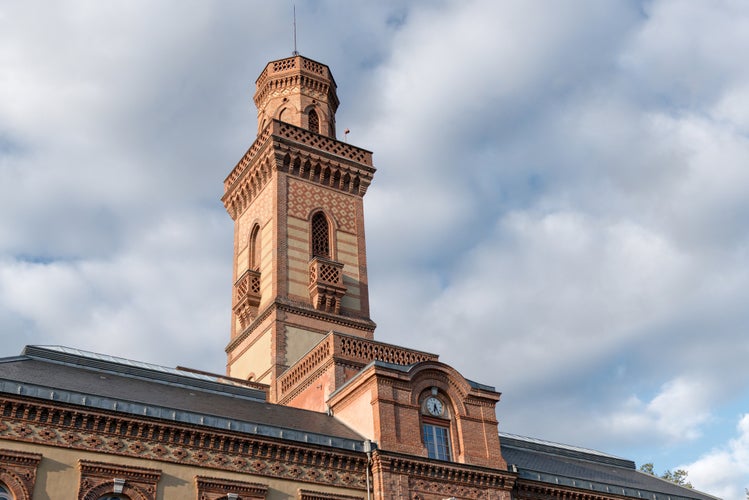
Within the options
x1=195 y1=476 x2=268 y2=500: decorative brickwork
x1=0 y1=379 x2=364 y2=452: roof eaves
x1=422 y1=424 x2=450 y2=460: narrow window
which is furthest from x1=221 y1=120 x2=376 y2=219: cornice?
x1=195 y1=476 x2=268 y2=500: decorative brickwork

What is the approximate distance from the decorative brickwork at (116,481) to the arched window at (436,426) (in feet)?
32.0

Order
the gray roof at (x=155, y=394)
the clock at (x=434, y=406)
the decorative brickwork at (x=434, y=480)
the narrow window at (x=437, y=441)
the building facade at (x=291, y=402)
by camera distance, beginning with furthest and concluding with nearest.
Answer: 1. the clock at (x=434, y=406)
2. the narrow window at (x=437, y=441)
3. the decorative brickwork at (x=434, y=480)
4. the gray roof at (x=155, y=394)
5. the building facade at (x=291, y=402)

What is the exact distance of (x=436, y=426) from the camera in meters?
29.0

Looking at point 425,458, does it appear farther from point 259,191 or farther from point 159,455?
point 259,191

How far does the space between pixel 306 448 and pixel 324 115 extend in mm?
25719

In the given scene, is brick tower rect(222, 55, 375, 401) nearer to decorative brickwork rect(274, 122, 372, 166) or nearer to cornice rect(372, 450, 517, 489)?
decorative brickwork rect(274, 122, 372, 166)

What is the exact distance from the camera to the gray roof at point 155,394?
2306 cm

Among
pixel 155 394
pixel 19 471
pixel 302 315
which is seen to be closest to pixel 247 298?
pixel 302 315

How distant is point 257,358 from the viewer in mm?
39250

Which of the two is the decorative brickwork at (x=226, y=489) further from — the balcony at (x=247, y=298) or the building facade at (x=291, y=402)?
the balcony at (x=247, y=298)

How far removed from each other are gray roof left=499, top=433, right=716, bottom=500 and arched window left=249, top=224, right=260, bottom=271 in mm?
15049

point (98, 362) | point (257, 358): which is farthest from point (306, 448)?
point (257, 358)

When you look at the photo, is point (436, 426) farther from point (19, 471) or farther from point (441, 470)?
point (19, 471)

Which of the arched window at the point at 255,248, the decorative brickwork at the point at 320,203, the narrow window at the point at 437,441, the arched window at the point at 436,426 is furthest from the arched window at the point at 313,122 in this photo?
the narrow window at the point at 437,441
